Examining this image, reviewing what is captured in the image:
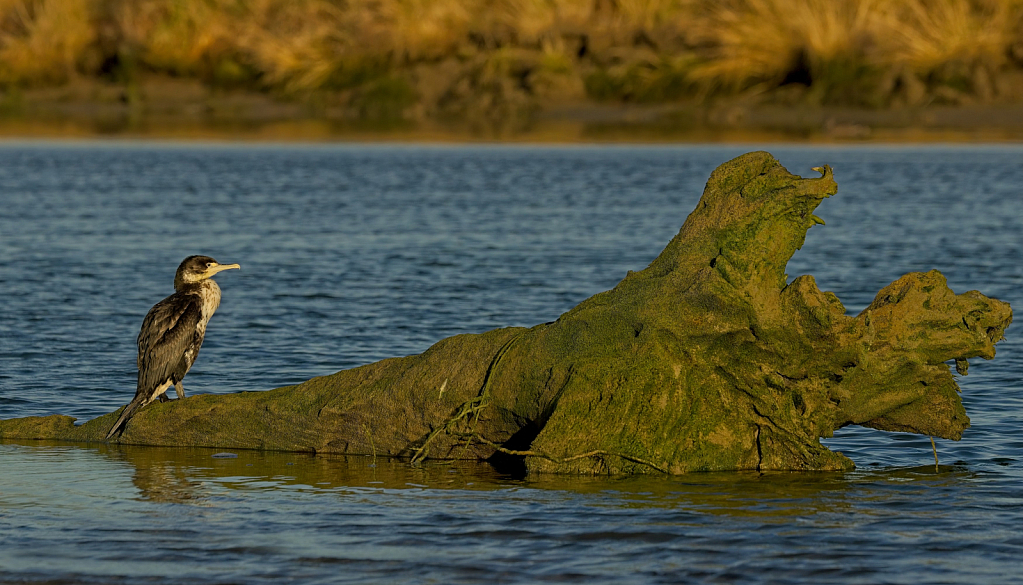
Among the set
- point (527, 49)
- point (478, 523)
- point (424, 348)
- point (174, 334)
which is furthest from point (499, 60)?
point (478, 523)

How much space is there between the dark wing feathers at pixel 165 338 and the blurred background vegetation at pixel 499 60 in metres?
24.5

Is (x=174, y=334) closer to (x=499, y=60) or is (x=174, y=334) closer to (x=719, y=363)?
(x=719, y=363)

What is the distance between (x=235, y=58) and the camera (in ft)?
142

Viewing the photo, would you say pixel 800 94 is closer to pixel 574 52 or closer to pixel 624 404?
pixel 574 52

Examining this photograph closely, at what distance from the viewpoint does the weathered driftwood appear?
859 centimetres

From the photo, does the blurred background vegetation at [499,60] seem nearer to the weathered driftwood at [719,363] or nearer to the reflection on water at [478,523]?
the weathered driftwood at [719,363]

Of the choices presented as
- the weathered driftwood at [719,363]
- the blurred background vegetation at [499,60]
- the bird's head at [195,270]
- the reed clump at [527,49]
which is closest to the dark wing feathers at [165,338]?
the bird's head at [195,270]

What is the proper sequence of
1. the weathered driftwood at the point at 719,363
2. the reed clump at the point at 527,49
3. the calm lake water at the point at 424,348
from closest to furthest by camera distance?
the calm lake water at the point at 424,348 → the weathered driftwood at the point at 719,363 → the reed clump at the point at 527,49

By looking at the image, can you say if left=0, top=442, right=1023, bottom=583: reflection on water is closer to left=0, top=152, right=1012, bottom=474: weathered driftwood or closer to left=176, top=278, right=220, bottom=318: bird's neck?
left=0, top=152, right=1012, bottom=474: weathered driftwood

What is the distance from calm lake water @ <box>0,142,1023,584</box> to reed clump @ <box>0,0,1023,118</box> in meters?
5.53

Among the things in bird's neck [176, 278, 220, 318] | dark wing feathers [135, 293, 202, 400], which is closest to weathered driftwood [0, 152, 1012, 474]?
dark wing feathers [135, 293, 202, 400]

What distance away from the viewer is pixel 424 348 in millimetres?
13039

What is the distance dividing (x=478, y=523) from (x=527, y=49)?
102ft

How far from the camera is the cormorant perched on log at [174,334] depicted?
9695 millimetres
